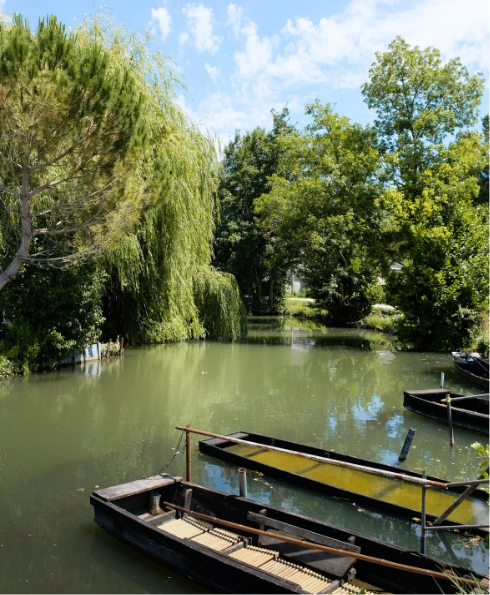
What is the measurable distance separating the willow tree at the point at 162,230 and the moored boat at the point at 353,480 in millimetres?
10149

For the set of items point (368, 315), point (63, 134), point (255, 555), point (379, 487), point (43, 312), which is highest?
point (63, 134)

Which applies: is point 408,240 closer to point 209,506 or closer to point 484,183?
point 209,506

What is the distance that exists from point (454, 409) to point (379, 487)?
3.66m

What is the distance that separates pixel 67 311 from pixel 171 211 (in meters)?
5.37

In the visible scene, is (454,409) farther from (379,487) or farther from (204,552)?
(204,552)

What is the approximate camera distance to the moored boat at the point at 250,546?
4941mm

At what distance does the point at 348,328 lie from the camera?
1303 inches

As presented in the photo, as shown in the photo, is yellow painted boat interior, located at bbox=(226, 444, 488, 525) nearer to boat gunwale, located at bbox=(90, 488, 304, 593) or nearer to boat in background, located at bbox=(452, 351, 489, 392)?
boat gunwale, located at bbox=(90, 488, 304, 593)

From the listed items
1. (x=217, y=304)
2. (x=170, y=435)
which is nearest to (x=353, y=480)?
(x=170, y=435)

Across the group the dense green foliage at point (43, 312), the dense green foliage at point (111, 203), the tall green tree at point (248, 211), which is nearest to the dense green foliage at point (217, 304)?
the dense green foliage at point (111, 203)

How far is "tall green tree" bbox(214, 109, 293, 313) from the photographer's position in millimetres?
39750

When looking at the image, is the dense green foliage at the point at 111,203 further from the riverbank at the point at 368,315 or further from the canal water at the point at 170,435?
the riverbank at the point at 368,315

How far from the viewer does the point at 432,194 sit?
898 inches

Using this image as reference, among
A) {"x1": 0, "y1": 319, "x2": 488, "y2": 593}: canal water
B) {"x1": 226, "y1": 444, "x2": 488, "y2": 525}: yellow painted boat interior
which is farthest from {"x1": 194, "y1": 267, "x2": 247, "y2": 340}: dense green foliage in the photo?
{"x1": 226, "y1": 444, "x2": 488, "y2": 525}: yellow painted boat interior
